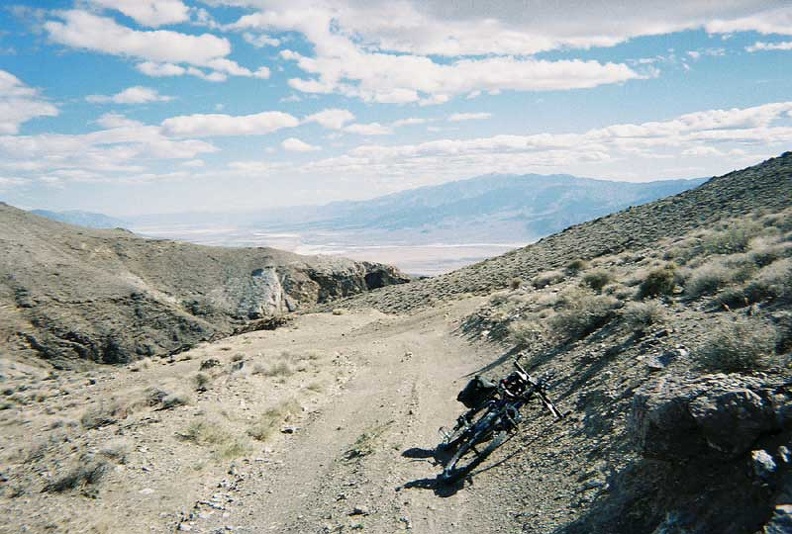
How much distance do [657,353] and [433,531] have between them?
517cm

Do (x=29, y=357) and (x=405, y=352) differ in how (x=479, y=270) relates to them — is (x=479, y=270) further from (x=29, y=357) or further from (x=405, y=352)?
(x=29, y=357)

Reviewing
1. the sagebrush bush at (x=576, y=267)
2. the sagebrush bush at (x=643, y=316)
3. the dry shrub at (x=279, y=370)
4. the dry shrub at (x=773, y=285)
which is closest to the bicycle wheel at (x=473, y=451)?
the sagebrush bush at (x=643, y=316)

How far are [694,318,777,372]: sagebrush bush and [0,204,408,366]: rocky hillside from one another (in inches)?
1265

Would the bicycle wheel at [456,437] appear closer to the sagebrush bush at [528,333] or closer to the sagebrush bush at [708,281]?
the sagebrush bush at [528,333]

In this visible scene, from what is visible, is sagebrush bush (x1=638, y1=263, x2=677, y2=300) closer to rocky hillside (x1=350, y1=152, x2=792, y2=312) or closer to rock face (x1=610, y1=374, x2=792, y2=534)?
rock face (x1=610, y1=374, x2=792, y2=534)

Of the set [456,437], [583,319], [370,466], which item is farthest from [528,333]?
[370,466]

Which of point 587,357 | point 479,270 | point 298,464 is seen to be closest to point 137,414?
point 298,464

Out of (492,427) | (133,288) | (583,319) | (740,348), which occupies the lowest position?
(133,288)

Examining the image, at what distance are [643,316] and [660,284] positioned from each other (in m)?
2.83

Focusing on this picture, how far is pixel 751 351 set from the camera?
20.6 feet

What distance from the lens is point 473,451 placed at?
349 inches

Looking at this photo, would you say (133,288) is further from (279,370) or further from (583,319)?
(583,319)

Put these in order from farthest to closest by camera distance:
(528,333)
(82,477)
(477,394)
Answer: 1. (528,333)
2. (477,394)
3. (82,477)

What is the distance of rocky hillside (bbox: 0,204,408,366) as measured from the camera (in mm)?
30766
